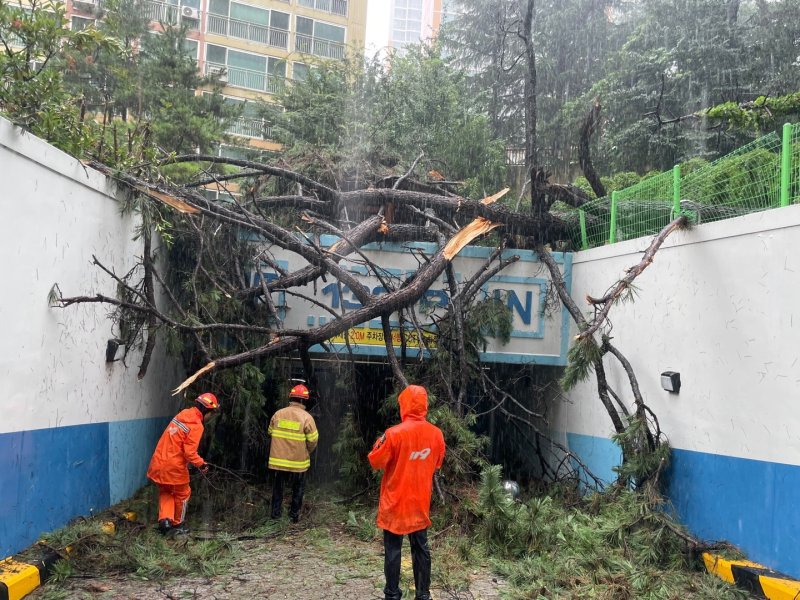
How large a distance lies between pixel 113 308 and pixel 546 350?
5.67 m

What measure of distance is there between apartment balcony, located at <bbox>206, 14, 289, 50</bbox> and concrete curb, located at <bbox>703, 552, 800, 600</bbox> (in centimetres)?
3407

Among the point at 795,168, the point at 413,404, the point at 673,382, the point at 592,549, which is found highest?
the point at 795,168

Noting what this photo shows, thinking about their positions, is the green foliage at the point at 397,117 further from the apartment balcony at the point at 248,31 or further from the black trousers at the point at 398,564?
the apartment balcony at the point at 248,31

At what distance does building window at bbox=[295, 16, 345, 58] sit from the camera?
118 feet

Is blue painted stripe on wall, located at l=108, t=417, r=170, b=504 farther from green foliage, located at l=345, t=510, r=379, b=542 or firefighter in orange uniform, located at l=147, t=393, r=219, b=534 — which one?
green foliage, located at l=345, t=510, r=379, b=542

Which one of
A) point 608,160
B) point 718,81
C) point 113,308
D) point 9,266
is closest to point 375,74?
point 608,160

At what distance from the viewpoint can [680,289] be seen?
23.7ft

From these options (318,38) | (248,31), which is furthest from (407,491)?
(318,38)

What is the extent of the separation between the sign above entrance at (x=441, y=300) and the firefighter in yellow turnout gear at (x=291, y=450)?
5.27ft

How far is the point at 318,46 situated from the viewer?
36.4 meters

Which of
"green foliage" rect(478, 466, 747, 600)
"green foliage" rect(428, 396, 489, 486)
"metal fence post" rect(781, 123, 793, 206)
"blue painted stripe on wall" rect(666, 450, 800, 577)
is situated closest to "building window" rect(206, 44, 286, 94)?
"green foliage" rect(428, 396, 489, 486)

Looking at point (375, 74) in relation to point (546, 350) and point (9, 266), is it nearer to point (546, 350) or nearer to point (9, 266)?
point (546, 350)

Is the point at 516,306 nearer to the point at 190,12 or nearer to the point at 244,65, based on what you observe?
the point at 190,12

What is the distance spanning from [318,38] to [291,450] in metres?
32.0
